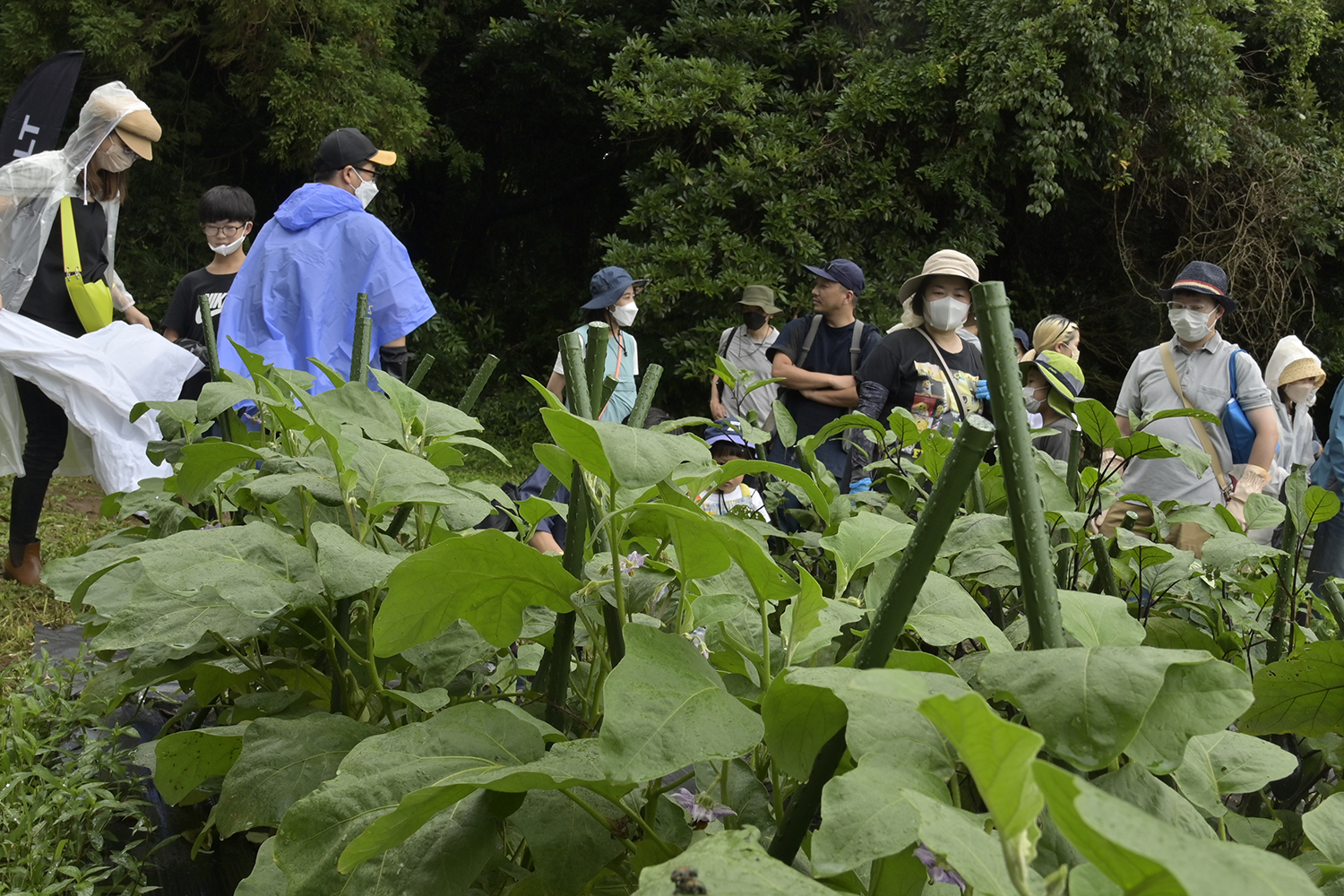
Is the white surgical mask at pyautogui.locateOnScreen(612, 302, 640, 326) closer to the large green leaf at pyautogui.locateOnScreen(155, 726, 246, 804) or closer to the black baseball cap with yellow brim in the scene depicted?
the black baseball cap with yellow brim

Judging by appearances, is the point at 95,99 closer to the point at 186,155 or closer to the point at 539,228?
the point at 186,155

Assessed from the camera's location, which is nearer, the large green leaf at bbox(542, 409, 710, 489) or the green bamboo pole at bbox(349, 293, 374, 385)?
the large green leaf at bbox(542, 409, 710, 489)

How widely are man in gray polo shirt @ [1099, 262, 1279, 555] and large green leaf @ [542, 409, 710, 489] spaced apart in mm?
3629

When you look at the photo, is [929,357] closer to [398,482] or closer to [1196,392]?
[1196,392]

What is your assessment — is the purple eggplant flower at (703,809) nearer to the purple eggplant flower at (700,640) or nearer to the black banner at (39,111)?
the purple eggplant flower at (700,640)

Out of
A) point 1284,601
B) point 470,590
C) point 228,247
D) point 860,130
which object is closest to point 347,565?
point 470,590

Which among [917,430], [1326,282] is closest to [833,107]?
[1326,282]

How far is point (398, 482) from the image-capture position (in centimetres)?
93

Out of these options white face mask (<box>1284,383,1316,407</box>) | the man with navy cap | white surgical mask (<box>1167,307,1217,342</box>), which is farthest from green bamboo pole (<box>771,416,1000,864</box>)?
white face mask (<box>1284,383,1316,407</box>)

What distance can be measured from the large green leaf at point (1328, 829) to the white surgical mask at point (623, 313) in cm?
488

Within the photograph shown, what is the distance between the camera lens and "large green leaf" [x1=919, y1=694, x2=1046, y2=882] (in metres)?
0.39

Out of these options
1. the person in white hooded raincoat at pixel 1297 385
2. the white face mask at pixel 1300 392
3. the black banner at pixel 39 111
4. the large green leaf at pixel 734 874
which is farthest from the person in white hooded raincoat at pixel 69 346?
the white face mask at pixel 1300 392

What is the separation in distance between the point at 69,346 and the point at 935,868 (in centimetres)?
423

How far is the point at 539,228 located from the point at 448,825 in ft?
41.0
